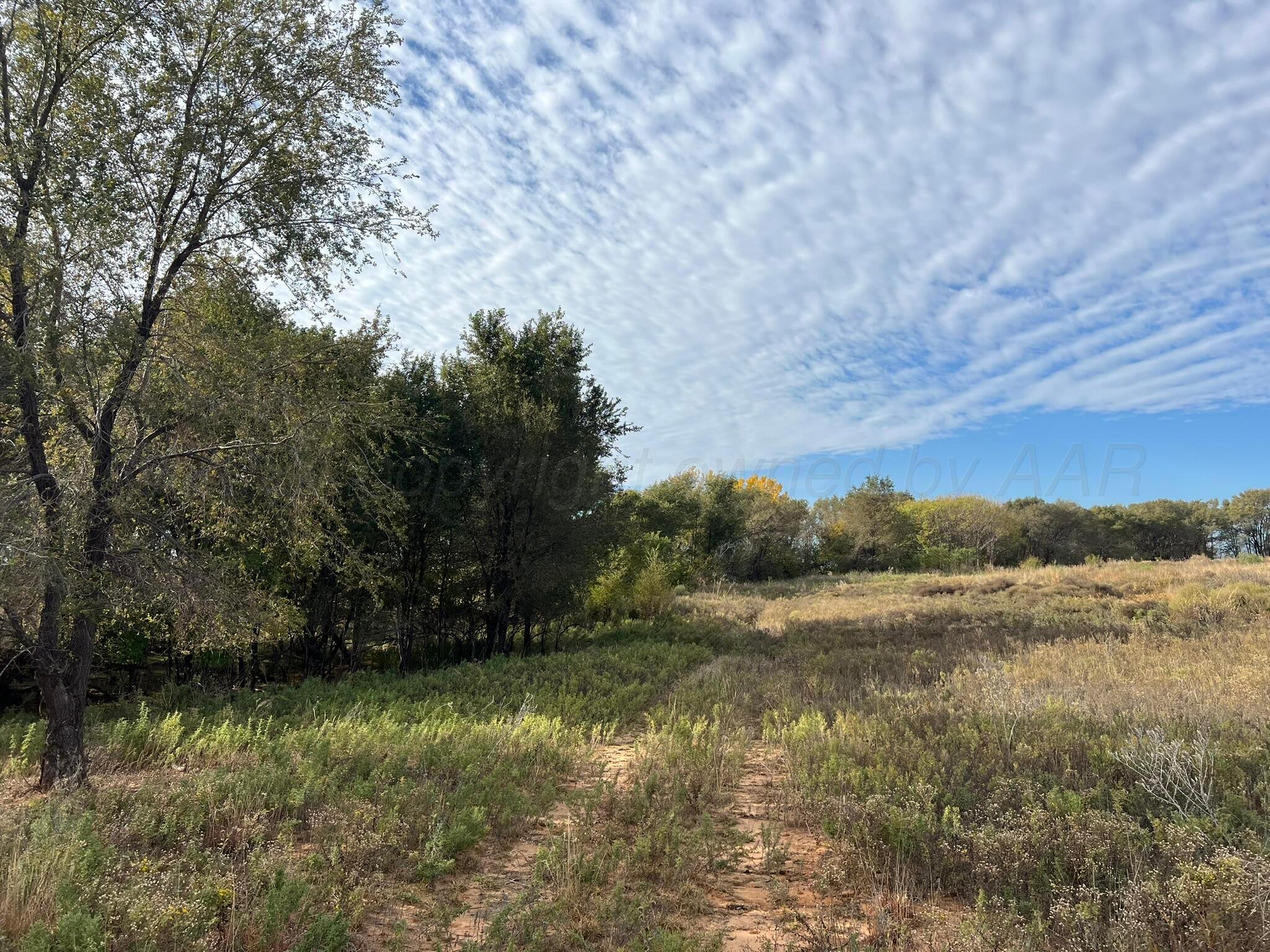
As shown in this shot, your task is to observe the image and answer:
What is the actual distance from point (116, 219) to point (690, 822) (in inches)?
296

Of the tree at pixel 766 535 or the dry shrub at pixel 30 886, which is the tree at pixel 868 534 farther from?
the dry shrub at pixel 30 886

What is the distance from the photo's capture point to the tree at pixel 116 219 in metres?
5.42

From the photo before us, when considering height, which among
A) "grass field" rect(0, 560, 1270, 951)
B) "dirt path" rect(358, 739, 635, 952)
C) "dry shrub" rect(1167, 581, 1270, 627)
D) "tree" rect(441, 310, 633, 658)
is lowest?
"dirt path" rect(358, 739, 635, 952)

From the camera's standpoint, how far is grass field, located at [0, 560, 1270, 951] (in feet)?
10.8

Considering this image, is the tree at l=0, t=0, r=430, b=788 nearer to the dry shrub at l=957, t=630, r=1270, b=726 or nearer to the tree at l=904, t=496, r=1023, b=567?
the dry shrub at l=957, t=630, r=1270, b=726

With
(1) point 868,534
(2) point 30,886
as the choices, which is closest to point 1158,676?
(2) point 30,886

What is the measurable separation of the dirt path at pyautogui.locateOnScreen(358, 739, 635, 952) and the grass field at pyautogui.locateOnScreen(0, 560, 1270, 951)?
0.02 meters

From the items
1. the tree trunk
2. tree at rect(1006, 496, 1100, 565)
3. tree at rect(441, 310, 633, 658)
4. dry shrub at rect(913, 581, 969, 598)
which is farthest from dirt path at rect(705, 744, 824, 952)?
tree at rect(1006, 496, 1100, 565)

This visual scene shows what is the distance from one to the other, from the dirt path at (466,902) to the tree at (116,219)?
388 centimetres

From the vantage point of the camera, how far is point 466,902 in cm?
388

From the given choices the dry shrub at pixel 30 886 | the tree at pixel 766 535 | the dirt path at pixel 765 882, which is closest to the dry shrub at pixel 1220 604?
the dirt path at pixel 765 882

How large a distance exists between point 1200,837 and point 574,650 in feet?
44.8

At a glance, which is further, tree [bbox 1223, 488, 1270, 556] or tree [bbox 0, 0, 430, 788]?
tree [bbox 1223, 488, 1270, 556]

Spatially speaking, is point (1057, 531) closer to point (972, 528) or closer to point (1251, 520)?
point (972, 528)
